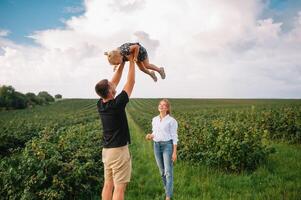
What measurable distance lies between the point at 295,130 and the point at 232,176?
7787 mm

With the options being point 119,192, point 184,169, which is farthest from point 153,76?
point 184,169

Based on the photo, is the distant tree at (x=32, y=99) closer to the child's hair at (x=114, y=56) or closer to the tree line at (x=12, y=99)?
the tree line at (x=12, y=99)

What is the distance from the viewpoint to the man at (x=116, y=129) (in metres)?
4.67

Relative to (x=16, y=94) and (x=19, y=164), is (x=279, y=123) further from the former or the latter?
(x=16, y=94)

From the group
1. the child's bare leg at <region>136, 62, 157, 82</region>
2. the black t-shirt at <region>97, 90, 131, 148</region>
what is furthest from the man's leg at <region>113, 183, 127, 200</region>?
the child's bare leg at <region>136, 62, 157, 82</region>

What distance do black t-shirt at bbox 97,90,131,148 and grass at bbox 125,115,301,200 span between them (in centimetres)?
291

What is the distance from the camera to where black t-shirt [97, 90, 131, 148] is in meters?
4.66

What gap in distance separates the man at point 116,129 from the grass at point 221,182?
261cm

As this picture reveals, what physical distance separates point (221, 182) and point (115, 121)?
478 centimetres

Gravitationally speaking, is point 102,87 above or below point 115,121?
above

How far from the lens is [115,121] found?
4.73 meters

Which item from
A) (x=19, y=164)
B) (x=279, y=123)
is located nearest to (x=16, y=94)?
(x=279, y=123)

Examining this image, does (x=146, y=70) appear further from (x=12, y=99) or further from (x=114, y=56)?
(x=12, y=99)

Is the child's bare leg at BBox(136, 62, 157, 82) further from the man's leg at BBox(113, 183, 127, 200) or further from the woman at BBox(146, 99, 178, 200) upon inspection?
the man's leg at BBox(113, 183, 127, 200)
